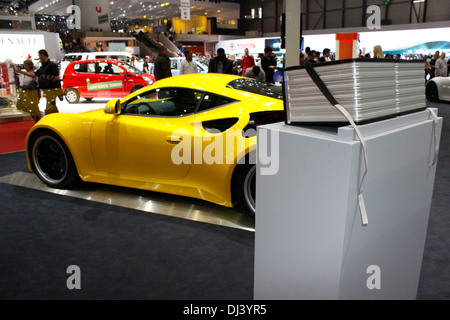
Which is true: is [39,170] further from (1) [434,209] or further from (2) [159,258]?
(1) [434,209]

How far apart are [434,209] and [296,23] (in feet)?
8.10

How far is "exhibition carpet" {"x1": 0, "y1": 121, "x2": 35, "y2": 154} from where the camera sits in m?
6.60

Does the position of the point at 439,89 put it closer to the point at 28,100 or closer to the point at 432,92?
the point at 432,92

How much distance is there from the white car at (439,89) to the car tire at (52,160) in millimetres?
10634

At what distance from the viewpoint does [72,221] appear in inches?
141

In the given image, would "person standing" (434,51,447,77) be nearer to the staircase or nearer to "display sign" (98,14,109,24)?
the staircase

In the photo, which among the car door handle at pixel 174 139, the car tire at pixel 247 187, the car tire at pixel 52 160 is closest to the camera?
the car tire at pixel 247 187

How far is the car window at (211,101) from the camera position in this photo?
139 inches

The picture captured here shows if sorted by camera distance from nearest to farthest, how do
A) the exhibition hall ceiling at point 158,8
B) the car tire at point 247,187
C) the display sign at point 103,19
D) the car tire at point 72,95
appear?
1. the car tire at point 247,187
2. the car tire at point 72,95
3. the display sign at point 103,19
4. the exhibition hall ceiling at point 158,8

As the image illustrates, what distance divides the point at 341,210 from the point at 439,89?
1163 centimetres

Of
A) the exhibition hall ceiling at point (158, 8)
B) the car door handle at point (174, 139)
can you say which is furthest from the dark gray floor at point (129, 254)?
the exhibition hall ceiling at point (158, 8)

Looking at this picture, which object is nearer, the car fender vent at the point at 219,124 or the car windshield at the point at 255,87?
the car fender vent at the point at 219,124

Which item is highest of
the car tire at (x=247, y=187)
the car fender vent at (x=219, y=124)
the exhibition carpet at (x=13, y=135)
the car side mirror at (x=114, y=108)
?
the car side mirror at (x=114, y=108)

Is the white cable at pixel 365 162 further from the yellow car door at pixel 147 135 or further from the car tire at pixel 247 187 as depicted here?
the yellow car door at pixel 147 135
